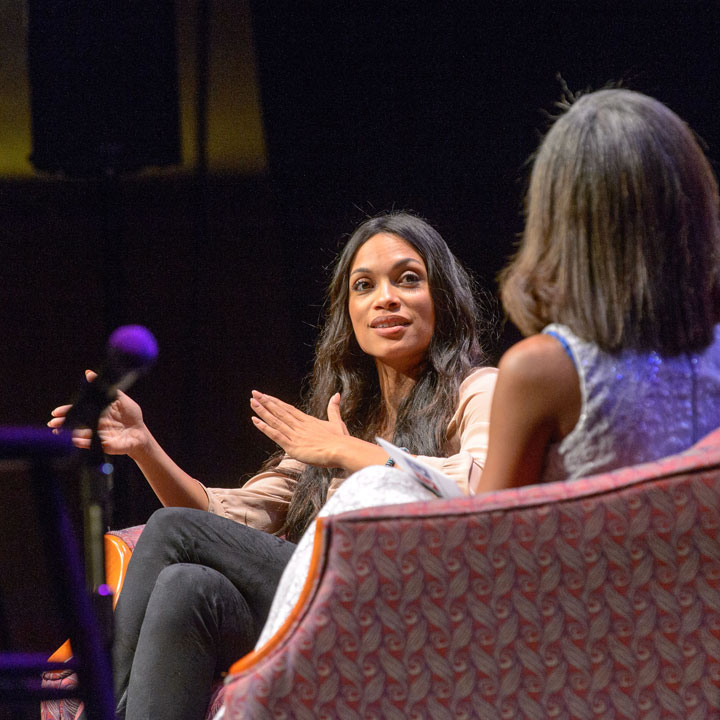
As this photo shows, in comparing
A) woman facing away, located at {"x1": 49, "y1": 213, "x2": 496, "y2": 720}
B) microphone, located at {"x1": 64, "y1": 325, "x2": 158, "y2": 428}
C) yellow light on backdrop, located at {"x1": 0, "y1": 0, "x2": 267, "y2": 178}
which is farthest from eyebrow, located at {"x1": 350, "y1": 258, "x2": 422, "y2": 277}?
yellow light on backdrop, located at {"x1": 0, "y1": 0, "x2": 267, "y2": 178}

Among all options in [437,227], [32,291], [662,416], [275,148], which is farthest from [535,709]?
[32,291]

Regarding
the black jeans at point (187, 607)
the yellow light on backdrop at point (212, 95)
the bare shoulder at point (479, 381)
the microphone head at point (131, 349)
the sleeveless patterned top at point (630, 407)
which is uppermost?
the yellow light on backdrop at point (212, 95)

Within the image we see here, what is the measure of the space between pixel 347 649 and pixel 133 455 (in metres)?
1.22

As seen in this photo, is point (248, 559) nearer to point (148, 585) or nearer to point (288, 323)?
point (148, 585)

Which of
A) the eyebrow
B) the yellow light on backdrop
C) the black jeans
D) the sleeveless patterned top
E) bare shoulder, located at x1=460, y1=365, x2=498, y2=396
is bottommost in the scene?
the black jeans

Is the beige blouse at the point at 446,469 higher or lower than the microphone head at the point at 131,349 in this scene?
lower

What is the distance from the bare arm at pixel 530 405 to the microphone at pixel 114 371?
16.0 inches

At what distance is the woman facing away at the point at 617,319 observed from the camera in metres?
1.04

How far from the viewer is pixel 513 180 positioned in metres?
2.93

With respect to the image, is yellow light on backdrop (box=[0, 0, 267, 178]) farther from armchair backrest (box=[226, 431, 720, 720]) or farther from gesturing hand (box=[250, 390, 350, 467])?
armchair backrest (box=[226, 431, 720, 720])

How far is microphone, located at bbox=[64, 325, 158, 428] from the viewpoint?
40.1 inches

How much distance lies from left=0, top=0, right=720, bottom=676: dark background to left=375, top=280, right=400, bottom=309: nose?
42 cm

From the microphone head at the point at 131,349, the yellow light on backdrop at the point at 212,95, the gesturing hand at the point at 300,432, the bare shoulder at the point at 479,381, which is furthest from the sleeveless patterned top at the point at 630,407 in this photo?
the yellow light on backdrop at the point at 212,95

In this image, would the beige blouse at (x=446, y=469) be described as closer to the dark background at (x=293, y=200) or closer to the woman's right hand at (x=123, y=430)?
the woman's right hand at (x=123, y=430)
